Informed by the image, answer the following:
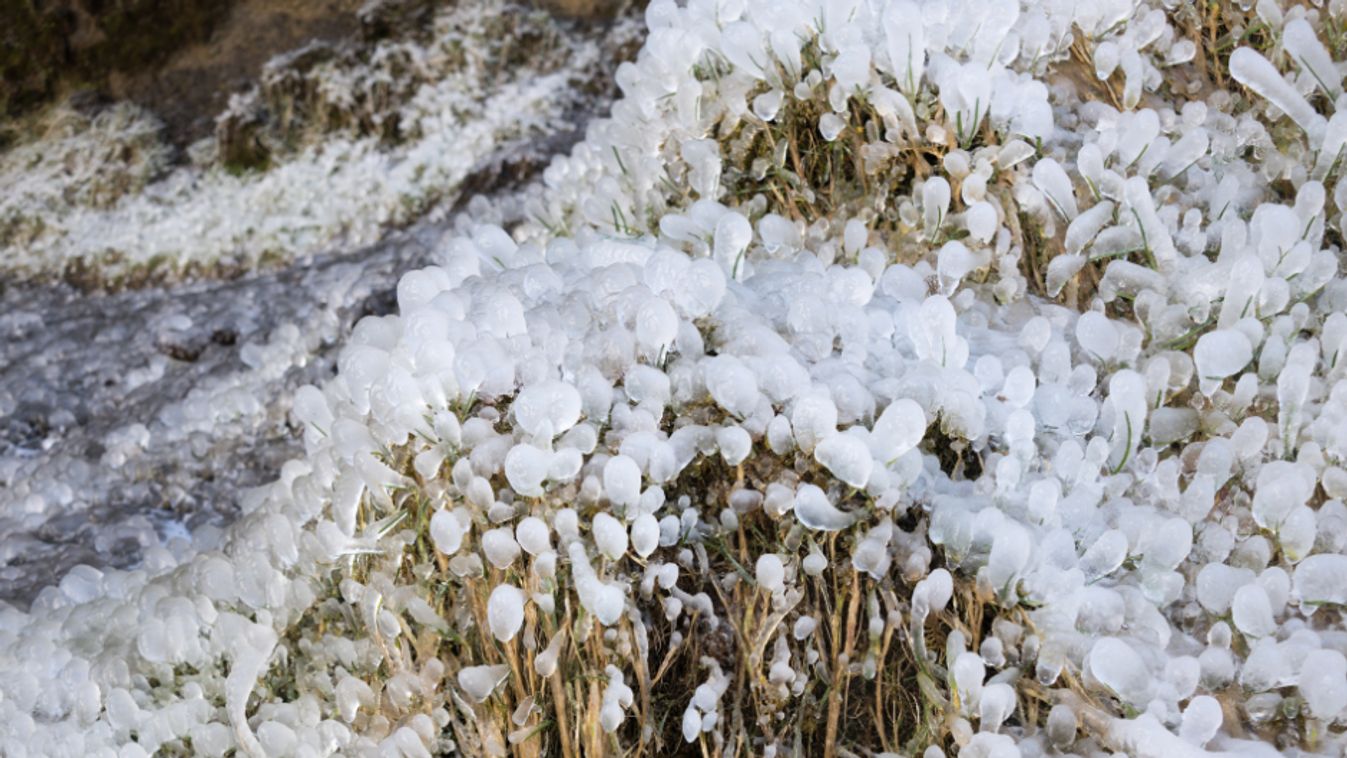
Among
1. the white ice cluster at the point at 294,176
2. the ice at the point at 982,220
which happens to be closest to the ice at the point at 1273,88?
the ice at the point at 982,220

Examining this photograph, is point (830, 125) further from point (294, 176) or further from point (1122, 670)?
point (294, 176)

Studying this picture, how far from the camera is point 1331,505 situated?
1.43 meters

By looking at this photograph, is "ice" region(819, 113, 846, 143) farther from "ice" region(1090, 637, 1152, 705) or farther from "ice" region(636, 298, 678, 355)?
"ice" region(1090, 637, 1152, 705)

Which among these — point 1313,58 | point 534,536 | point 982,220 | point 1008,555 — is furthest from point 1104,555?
point 1313,58

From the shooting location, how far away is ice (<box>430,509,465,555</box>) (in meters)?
1.48

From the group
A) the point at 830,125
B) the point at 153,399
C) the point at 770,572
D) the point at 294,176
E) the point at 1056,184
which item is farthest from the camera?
the point at 294,176

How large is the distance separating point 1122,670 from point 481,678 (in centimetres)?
80

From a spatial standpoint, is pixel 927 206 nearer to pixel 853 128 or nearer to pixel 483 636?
pixel 853 128

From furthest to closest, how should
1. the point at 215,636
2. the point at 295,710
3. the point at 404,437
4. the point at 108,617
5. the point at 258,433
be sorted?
the point at 258,433, the point at 108,617, the point at 215,636, the point at 295,710, the point at 404,437

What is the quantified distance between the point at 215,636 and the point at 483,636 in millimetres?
580

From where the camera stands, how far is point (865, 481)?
1396 mm

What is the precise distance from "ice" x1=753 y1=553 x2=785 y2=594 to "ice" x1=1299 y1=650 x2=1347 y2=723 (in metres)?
0.62

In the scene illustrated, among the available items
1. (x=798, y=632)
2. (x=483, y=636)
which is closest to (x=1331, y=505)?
(x=798, y=632)

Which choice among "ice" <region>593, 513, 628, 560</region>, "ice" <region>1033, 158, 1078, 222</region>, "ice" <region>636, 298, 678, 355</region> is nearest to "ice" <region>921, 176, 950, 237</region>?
"ice" <region>1033, 158, 1078, 222</region>
